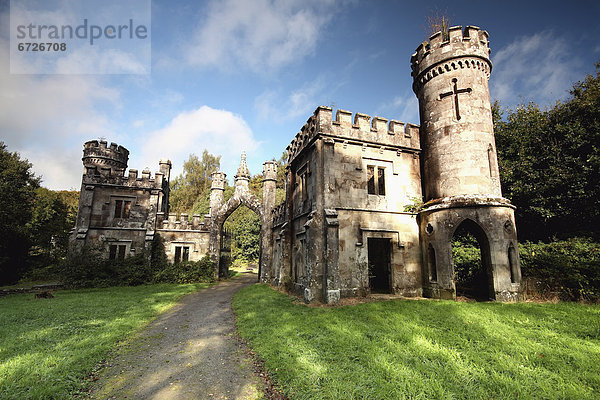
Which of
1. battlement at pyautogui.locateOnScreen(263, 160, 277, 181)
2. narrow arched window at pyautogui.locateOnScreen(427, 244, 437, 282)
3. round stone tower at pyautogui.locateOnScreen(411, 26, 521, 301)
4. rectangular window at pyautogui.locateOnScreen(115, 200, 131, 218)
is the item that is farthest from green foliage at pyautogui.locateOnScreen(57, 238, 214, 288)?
round stone tower at pyautogui.locateOnScreen(411, 26, 521, 301)

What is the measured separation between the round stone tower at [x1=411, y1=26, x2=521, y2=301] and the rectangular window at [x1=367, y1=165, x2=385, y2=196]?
2.14 metres

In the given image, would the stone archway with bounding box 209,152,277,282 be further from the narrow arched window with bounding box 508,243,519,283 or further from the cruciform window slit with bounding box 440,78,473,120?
the narrow arched window with bounding box 508,243,519,283

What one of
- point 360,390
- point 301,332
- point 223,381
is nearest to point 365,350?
point 360,390

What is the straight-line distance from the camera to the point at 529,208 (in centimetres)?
1396

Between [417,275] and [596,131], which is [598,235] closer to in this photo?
[596,131]

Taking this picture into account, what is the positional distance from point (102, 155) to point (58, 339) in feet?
69.6

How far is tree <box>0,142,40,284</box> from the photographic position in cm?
1686

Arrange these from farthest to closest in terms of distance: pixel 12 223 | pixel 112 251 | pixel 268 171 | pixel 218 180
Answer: pixel 218 180
pixel 268 171
pixel 112 251
pixel 12 223

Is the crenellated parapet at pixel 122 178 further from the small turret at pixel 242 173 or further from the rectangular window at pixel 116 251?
the small turret at pixel 242 173

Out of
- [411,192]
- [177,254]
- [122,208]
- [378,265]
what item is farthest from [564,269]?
[122,208]

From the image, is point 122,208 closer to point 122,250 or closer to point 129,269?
point 122,250

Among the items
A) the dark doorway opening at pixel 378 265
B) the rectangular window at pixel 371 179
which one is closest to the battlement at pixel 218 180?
the dark doorway opening at pixel 378 265

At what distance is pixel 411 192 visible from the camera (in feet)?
43.9

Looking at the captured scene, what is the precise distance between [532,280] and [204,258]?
20267 mm
